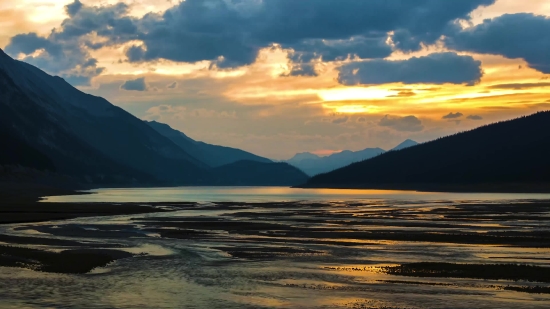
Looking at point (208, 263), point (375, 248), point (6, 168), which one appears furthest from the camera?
point (6, 168)

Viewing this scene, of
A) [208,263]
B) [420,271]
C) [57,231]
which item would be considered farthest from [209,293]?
[57,231]

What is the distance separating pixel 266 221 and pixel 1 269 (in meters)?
41.5

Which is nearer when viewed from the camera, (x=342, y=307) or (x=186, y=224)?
(x=342, y=307)

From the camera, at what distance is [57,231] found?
60.8m

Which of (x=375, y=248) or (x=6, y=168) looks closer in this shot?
(x=375, y=248)

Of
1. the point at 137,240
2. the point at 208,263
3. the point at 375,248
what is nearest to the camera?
the point at 208,263

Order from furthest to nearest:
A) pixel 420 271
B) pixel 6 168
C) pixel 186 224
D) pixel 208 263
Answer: pixel 6 168 < pixel 186 224 < pixel 208 263 < pixel 420 271

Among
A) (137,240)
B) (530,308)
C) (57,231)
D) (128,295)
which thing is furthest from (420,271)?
(57,231)

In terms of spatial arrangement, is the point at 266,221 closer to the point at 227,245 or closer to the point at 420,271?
the point at 227,245

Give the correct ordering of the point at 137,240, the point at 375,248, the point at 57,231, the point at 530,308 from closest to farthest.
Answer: the point at 530,308 → the point at 375,248 → the point at 137,240 → the point at 57,231

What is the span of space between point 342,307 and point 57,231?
40388 millimetres

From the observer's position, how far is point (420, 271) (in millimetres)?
35781

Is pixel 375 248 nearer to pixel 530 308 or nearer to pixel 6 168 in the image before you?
pixel 530 308

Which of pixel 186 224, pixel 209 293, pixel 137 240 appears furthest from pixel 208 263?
pixel 186 224
